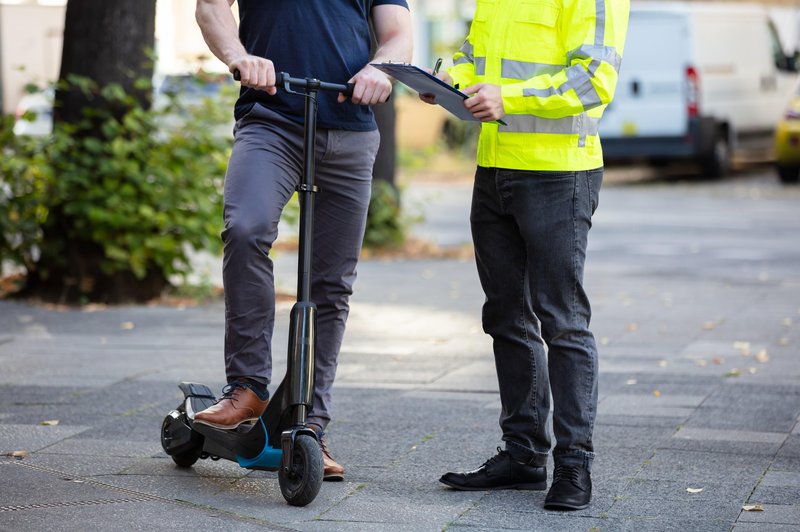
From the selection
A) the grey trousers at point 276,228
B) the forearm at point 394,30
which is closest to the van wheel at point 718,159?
the forearm at point 394,30

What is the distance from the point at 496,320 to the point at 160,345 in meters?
3.26

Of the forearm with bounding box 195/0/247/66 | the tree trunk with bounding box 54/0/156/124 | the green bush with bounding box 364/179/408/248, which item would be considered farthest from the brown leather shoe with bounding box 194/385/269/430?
the green bush with bounding box 364/179/408/248

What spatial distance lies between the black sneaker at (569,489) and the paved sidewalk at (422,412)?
0.04m

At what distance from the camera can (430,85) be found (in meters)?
4.00

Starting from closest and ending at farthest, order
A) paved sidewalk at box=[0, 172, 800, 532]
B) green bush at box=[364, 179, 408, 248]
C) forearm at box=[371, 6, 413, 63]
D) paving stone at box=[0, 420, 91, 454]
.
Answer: paved sidewalk at box=[0, 172, 800, 532]
forearm at box=[371, 6, 413, 63]
paving stone at box=[0, 420, 91, 454]
green bush at box=[364, 179, 408, 248]

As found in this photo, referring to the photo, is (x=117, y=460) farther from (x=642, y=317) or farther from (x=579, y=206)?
(x=642, y=317)

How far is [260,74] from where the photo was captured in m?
4.09

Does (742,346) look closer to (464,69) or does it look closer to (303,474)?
(464,69)

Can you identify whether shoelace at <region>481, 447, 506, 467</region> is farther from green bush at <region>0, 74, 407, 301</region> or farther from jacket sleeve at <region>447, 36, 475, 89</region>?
green bush at <region>0, 74, 407, 301</region>

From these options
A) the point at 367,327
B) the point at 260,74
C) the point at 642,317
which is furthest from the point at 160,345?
the point at 260,74

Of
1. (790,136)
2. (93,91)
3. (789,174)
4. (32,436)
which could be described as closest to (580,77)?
(32,436)

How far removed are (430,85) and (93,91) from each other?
500cm

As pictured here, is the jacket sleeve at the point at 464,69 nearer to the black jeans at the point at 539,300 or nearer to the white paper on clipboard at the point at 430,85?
the white paper on clipboard at the point at 430,85

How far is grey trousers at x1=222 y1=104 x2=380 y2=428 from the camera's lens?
4.25 m
